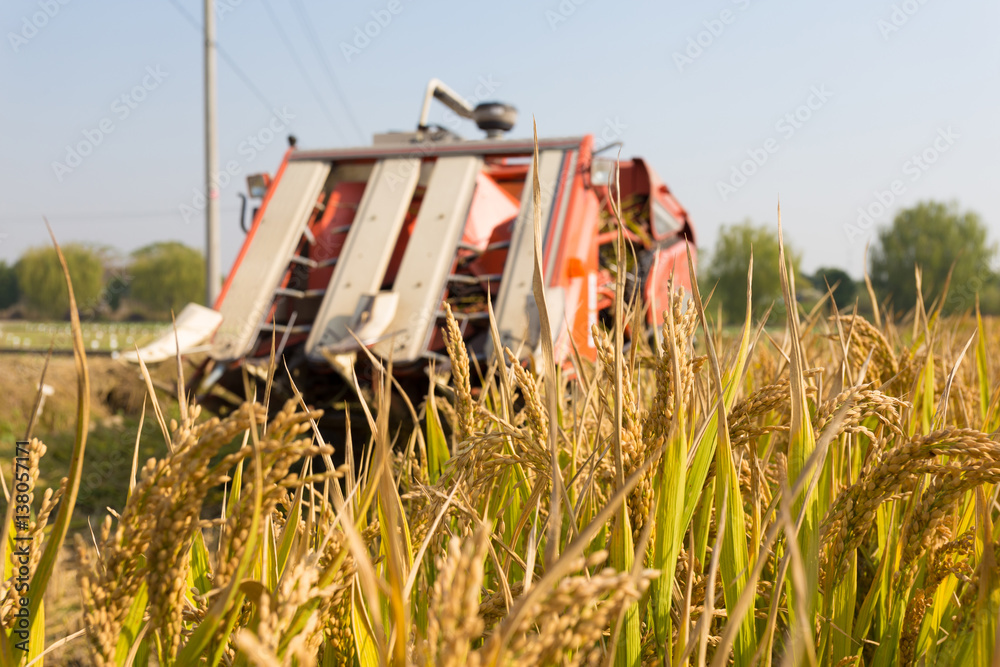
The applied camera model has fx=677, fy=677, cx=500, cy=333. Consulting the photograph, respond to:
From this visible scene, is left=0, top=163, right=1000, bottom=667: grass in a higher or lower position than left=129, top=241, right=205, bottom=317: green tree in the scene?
lower

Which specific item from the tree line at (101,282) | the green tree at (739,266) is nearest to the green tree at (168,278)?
the tree line at (101,282)

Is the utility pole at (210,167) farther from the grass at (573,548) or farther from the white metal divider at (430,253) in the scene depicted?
the grass at (573,548)

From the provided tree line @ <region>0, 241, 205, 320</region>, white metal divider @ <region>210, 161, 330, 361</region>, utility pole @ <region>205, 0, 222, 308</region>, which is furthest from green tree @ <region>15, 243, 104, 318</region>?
white metal divider @ <region>210, 161, 330, 361</region>

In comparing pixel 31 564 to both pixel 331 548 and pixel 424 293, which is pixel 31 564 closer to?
pixel 331 548

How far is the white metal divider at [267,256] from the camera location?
4.69m

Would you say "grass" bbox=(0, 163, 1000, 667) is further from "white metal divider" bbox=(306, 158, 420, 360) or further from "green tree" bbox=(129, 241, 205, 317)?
"green tree" bbox=(129, 241, 205, 317)

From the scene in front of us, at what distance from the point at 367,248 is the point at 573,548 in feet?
15.3

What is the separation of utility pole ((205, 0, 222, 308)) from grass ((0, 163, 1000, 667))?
9191 mm

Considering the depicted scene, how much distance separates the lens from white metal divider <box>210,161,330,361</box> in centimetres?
469

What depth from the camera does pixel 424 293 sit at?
15.1 ft

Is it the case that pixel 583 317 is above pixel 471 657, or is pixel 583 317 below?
above

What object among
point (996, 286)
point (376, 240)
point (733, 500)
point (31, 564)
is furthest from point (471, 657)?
point (996, 286)

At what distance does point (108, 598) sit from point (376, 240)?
451 centimetres

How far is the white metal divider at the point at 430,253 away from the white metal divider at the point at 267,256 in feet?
3.04
